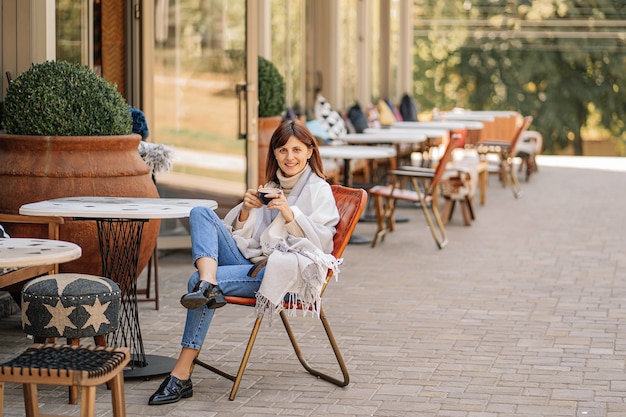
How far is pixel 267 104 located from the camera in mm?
9531

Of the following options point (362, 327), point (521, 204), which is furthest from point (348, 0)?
point (362, 327)

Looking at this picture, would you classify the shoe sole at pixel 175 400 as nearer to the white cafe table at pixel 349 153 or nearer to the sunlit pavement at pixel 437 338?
the sunlit pavement at pixel 437 338

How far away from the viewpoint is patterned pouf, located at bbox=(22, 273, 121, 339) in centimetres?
430

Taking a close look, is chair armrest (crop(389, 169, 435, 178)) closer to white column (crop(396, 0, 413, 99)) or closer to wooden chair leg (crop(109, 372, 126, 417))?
wooden chair leg (crop(109, 372, 126, 417))

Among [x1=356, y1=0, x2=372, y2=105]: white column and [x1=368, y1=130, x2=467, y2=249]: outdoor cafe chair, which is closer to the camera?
[x1=368, y1=130, x2=467, y2=249]: outdoor cafe chair

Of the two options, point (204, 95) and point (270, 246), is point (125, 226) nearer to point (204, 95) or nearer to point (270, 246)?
point (270, 246)

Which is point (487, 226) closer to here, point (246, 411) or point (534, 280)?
point (534, 280)

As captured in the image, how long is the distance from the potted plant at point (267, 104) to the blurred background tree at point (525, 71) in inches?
553

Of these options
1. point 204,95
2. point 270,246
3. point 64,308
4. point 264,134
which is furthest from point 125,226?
point 264,134

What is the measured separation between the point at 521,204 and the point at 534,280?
197 inches

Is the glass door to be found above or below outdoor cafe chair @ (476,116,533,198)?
above

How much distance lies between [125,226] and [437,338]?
5.51 feet

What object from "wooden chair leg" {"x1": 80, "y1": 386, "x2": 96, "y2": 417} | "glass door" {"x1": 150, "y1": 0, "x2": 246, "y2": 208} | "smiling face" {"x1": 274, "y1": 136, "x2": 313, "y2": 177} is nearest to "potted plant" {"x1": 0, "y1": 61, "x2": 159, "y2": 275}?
"smiling face" {"x1": 274, "y1": 136, "x2": 313, "y2": 177}

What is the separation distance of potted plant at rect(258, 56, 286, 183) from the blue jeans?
4.61 metres
